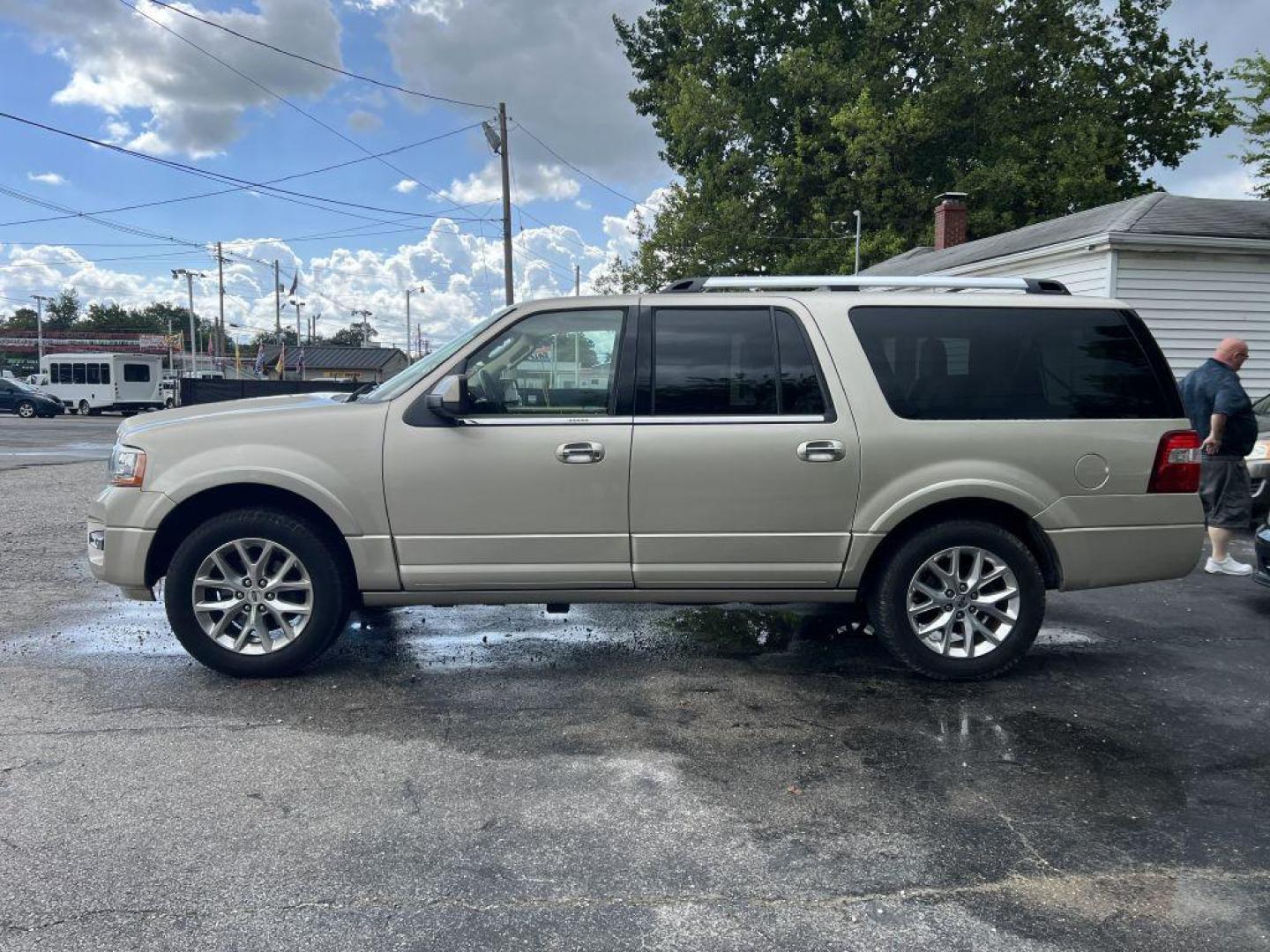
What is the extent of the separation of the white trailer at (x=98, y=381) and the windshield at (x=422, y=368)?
3877cm

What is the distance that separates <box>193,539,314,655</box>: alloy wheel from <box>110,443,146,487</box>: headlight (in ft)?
1.65

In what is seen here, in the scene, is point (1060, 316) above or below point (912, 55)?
below

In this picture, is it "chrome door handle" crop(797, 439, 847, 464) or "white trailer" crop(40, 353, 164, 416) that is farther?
"white trailer" crop(40, 353, 164, 416)

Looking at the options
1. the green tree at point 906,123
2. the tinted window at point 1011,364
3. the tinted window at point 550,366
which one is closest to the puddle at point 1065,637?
the tinted window at point 1011,364

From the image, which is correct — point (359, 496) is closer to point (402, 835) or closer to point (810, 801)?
point (402, 835)

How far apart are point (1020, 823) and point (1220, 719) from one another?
1.65m

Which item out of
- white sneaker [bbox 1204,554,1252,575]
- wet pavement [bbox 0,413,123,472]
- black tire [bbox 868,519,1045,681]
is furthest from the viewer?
wet pavement [bbox 0,413,123,472]

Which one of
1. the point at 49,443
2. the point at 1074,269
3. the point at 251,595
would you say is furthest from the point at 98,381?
the point at 251,595

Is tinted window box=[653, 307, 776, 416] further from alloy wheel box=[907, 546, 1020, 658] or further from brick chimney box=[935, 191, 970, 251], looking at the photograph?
brick chimney box=[935, 191, 970, 251]

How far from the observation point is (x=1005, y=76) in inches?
1280

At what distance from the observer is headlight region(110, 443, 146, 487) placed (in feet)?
13.9

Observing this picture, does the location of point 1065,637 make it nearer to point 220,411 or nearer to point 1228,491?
point 1228,491

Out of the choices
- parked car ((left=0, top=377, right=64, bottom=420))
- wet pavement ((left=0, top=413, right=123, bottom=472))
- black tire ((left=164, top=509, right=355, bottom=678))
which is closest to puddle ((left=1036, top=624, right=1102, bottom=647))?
black tire ((left=164, top=509, right=355, bottom=678))

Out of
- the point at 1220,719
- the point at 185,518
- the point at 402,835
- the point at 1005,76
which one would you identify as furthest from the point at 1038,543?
the point at 1005,76
